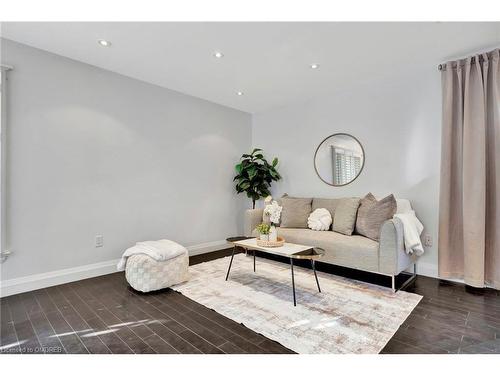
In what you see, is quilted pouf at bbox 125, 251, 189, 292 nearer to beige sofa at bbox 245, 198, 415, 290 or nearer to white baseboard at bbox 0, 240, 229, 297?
white baseboard at bbox 0, 240, 229, 297

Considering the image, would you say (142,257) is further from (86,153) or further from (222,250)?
(222,250)

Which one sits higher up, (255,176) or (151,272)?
(255,176)

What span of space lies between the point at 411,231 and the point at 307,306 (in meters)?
1.44

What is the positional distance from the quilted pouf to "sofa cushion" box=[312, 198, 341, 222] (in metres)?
2.13

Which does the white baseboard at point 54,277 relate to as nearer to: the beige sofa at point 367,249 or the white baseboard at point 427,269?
the beige sofa at point 367,249

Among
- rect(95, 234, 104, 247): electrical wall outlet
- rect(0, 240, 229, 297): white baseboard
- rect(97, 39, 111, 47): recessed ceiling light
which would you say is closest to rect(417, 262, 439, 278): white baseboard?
rect(0, 240, 229, 297): white baseboard

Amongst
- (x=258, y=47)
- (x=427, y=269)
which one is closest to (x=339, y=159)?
(x=427, y=269)

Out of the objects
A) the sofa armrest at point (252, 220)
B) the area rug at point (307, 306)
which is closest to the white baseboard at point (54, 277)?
the area rug at point (307, 306)

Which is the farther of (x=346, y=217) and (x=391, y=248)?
(x=346, y=217)

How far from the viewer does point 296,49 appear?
2.69m

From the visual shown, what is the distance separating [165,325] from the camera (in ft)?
6.42

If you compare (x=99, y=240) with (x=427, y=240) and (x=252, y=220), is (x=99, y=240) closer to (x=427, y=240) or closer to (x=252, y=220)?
(x=252, y=220)

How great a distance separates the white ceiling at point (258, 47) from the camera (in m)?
2.32

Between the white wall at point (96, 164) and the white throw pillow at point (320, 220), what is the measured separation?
67.5 inches
